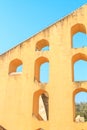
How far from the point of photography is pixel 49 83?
12.2 m

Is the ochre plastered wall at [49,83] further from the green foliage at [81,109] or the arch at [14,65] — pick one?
the green foliage at [81,109]

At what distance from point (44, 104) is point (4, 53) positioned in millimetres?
7941

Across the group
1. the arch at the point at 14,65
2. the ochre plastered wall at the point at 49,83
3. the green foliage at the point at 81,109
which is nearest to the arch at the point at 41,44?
the ochre plastered wall at the point at 49,83

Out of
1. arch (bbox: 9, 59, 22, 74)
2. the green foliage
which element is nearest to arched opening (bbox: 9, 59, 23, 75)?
arch (bbox: 9, 59, 22, 74)

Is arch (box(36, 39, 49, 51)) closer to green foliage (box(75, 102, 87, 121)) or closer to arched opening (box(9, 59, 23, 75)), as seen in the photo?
arched opening (box(9, 59, 23, 75))

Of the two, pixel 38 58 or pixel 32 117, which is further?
pixel 38 58

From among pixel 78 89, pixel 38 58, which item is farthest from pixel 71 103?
pixel 38 58

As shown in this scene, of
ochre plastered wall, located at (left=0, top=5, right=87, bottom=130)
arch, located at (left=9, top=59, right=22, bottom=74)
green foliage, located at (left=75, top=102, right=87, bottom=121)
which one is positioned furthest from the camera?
green foliage, located at (left=75, top=102, right=87, bottom=121)

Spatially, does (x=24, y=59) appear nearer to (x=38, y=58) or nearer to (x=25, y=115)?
(x=38, y=58)

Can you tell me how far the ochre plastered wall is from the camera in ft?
38.0

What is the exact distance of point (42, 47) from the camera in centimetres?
1363

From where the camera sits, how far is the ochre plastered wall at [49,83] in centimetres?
1159

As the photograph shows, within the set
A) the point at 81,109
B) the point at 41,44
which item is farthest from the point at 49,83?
the point at 81,109

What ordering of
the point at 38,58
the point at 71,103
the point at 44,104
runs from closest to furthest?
the point at 71,103, the point at 38,58, the point at 44,104
